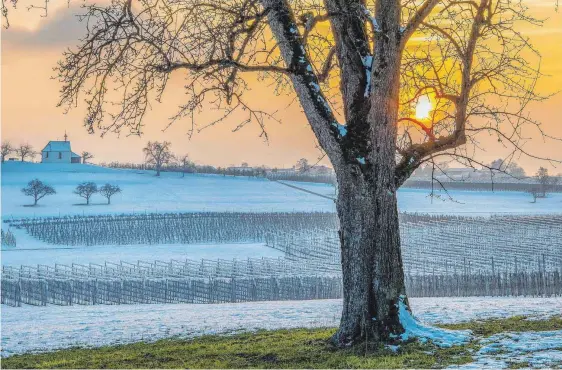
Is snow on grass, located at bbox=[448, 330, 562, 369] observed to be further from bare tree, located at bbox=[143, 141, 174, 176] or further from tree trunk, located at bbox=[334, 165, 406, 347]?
bare tree, located at bbox=[143, 141, 174, 176]

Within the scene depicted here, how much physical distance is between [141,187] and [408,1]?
316 ft

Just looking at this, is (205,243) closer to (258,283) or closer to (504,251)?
(504,251)

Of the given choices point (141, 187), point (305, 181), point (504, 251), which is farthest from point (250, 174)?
point (504, 251)

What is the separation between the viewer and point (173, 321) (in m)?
16.2

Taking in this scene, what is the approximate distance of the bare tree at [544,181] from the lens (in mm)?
106606

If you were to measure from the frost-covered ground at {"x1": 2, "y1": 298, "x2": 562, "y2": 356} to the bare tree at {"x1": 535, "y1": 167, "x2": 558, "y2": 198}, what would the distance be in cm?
9433

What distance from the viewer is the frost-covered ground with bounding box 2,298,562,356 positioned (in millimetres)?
13438

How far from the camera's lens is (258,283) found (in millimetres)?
33344

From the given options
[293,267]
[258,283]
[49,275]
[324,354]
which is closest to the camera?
[324,354]

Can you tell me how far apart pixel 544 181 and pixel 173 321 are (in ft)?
337

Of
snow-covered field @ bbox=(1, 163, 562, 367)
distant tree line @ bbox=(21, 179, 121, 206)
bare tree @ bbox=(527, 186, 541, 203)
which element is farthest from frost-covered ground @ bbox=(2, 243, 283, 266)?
bare tree @ bbox=(527, 186, 541, 203)

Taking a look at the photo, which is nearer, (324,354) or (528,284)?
(324,354)

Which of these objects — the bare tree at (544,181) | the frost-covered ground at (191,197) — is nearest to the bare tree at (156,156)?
the frost-covered ground at (191,197)

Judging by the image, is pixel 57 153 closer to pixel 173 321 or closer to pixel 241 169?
pixel 241 169
